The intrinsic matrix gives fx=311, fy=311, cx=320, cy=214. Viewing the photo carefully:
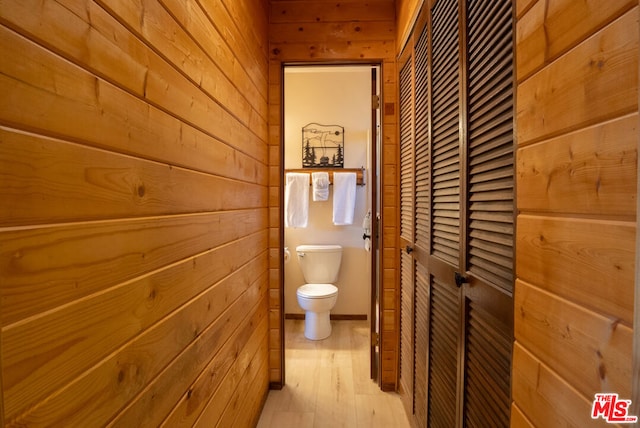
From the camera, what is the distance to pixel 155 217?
29.6 inches

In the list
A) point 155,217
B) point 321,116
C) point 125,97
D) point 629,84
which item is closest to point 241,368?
point 155,217

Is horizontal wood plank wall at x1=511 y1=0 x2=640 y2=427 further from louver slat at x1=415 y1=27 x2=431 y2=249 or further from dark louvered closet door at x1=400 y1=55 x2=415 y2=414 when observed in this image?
dark louvered closet door at x1=400 y1=55 x2=415 y2=414

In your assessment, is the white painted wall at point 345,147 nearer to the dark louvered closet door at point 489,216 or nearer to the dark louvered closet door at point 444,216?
the dark louvered closet door at point 444,216

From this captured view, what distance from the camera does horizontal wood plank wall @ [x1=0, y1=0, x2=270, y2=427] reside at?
43 centimetres

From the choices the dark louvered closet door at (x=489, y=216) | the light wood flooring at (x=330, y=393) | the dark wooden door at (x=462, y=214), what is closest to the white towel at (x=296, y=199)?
the light wood flooring at (x=330, y=393)

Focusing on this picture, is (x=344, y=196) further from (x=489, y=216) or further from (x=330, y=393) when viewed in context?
(x=489, y=216)

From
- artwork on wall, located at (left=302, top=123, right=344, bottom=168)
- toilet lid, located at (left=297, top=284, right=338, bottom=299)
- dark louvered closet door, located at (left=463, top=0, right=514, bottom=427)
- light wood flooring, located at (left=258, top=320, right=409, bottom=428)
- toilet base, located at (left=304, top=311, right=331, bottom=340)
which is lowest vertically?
light wood flooring, located at (left=258, top=320, right=409, bottom=428)

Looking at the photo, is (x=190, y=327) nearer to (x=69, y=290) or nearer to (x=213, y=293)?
(x=213, y=293)

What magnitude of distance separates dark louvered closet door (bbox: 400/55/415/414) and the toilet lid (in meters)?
0.86

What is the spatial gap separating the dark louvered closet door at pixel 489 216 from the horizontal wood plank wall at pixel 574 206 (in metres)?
0.06

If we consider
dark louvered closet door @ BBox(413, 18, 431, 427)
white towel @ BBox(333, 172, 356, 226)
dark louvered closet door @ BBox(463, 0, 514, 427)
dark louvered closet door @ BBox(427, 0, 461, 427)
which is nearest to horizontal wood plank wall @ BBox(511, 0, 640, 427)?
dark louvered closet door @ BBox(463, 0, 514, 427)

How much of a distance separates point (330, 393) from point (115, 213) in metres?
1.89

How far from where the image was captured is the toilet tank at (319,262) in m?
3.01

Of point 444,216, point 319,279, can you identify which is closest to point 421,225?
point 444,216
